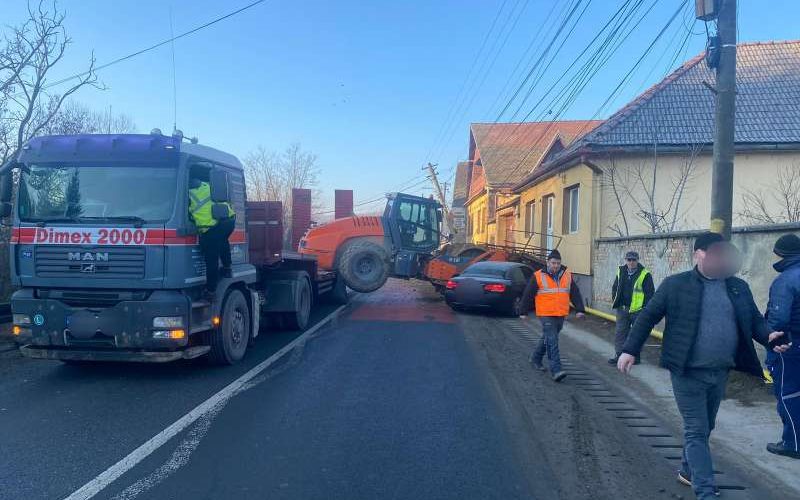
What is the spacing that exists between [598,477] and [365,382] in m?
3.47

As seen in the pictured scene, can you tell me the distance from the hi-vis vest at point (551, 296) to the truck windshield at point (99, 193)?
4711 mm

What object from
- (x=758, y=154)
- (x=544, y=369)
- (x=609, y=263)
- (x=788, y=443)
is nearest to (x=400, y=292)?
(x=609, y=263)

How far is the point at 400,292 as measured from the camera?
22219mm

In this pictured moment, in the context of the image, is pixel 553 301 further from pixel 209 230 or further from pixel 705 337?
pixel 209 230

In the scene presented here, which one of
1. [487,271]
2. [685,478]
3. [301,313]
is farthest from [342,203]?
[685,478]

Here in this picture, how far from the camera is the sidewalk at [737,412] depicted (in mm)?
4938

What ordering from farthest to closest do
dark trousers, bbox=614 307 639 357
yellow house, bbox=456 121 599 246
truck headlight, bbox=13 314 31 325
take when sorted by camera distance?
yellow house, bbox=456 121 599 246
dark trousers, bbox=614 307 639 357
truck headlight, bbox=13 314 31 325

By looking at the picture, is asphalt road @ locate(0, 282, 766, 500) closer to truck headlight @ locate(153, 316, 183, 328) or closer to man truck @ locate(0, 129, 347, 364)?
man truck @ locate(0, 129, 347, 364)

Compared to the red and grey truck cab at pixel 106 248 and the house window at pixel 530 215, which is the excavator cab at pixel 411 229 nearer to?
the house window at pixel 530 215

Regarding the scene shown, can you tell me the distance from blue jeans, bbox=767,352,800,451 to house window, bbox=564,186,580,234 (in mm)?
12618

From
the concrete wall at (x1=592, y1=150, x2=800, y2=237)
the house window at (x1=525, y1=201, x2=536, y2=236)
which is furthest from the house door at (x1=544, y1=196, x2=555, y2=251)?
the concrete wall at (x1=592, y1=150, x2=800, y2=237)

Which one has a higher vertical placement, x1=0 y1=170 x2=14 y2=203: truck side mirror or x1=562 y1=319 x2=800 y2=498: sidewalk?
x1=0 y1=170 x2=14 y2=203: truck side mirror

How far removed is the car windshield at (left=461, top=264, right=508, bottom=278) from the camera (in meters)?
14.7

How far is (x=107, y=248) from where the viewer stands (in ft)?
23.0
